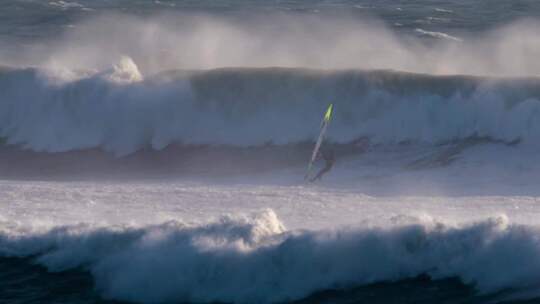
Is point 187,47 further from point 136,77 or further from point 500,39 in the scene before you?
point 500,39

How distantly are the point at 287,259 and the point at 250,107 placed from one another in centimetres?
966

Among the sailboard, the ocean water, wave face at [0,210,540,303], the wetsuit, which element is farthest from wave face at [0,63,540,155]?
wave face at [0,210,540,303]

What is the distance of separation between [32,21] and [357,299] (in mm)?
21978

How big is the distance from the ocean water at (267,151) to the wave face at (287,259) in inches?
0.9

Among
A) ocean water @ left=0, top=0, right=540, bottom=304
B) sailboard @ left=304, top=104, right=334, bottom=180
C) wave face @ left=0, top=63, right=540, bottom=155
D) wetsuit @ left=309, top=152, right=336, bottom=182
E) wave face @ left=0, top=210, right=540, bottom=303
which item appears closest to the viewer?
wave face @ left=0, top=210, right=540, bottom=303

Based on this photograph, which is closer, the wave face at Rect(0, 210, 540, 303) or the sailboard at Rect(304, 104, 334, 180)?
the wave face at Rect(0, 210, 540, 303)

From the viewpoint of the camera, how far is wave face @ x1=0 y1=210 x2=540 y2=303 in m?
14.1

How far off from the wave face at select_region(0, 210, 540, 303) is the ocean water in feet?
0.07

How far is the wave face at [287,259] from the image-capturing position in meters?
14.1

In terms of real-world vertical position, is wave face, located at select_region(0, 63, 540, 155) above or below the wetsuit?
above

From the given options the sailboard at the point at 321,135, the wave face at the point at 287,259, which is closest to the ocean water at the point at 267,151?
the wave face at the point at 287,259

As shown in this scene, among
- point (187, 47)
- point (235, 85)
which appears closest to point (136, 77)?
point (235, 85)

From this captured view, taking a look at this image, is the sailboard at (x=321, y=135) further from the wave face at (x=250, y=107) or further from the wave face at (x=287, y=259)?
the wave face at (x=287, y=259)

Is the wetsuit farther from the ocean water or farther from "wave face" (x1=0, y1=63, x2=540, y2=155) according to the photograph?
"wave face" (x1=0, y1=63, x2=540, y2=155)
